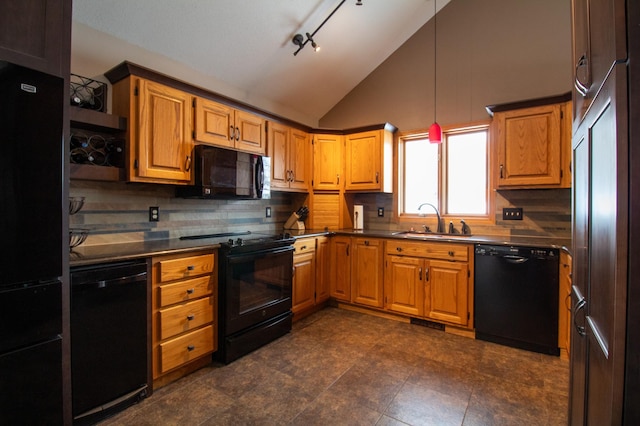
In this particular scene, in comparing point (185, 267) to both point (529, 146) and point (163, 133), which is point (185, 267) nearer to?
point (163, 133)

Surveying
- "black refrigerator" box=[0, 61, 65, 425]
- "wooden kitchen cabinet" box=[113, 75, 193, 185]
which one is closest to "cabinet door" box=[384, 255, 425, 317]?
"wooden kitchen cabinet" box=[113, 75, 193, 185]

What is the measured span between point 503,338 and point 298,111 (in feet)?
11.5

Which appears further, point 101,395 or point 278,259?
point 278,259

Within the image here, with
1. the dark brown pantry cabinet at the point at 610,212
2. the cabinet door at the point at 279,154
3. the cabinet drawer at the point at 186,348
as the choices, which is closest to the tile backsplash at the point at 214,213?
the cabinet door at the point at 279,154

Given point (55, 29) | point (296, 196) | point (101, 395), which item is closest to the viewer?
point (55, 29)

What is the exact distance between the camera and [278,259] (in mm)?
2855

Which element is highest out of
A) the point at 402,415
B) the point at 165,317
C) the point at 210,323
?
the point at 165,317

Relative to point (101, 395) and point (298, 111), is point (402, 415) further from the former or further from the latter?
point (298, 111)

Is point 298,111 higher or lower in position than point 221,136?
higher

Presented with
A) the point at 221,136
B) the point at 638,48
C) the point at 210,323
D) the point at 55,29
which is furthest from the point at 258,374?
the point at 638,48

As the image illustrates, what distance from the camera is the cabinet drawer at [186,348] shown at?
2.04m

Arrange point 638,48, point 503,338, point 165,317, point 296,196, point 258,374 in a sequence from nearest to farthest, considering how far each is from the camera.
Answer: point 638,48, point 165,317, point 258,374, point 503,338, point 296,196

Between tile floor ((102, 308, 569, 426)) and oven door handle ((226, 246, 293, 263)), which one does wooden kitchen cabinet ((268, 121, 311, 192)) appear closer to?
oven door handle ((226, 246, 293, 263))

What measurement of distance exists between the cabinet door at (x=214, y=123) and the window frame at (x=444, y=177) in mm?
2106
